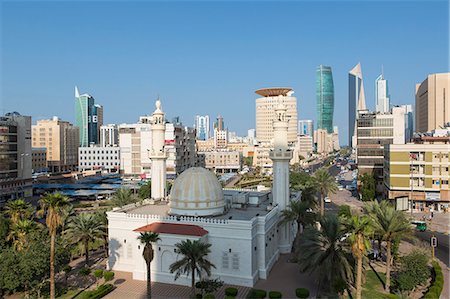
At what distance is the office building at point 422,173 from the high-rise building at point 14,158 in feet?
249

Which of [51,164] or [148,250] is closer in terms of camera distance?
[148,250]

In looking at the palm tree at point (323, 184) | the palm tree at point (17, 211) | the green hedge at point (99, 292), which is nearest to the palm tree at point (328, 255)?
the green hedge at point (99, 292)

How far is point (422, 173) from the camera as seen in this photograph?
66.8 meters

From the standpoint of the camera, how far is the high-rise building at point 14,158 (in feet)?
244

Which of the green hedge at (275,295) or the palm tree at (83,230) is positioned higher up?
the palm tree at (83,230)

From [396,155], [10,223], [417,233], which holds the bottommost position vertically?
[417,233]

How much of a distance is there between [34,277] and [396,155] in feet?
203

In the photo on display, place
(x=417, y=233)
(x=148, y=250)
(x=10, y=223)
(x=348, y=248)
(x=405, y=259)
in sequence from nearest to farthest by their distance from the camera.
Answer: (x=148, y=250), (x=348, y=248), (x=405, y=259), (x=10, y=223), (x=417, y=233)

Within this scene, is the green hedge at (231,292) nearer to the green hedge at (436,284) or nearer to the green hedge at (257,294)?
the green hedge at (257,294)

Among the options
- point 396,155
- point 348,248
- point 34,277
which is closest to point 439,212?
point 396,155

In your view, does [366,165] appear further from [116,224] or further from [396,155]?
[116,224]

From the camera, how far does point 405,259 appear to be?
33125 mm

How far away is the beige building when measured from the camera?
522ft

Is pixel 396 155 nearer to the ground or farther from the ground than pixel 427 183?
farther from the ground
